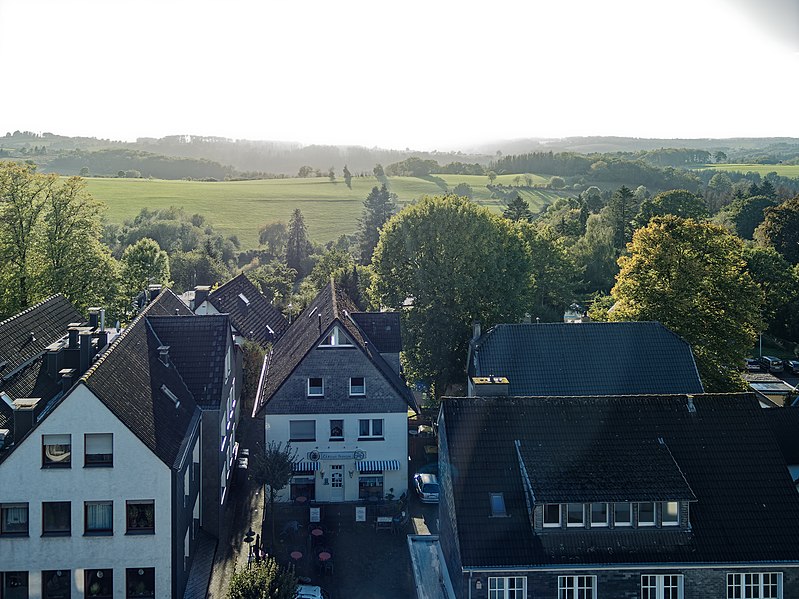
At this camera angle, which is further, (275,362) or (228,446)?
(275,362)

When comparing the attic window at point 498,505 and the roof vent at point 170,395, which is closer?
the attic window at point 498,505

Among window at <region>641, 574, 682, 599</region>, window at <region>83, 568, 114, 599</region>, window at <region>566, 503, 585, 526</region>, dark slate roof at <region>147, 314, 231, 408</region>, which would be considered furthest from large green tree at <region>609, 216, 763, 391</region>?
window at <region>83, 568, 114, 599</region>

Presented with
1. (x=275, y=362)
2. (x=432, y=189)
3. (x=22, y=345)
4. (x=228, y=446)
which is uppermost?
(x=432, y=189)

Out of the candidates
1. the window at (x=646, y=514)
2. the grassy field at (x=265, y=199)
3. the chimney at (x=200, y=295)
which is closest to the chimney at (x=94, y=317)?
the chimney at (x=200, y=295)

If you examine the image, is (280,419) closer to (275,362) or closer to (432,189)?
(275,362)

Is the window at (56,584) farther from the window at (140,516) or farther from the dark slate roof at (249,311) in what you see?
the dark slate roof at (249,311)

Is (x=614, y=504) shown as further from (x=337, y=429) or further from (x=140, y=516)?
(x=337, y=429)

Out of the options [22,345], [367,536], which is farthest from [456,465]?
[22,345]
